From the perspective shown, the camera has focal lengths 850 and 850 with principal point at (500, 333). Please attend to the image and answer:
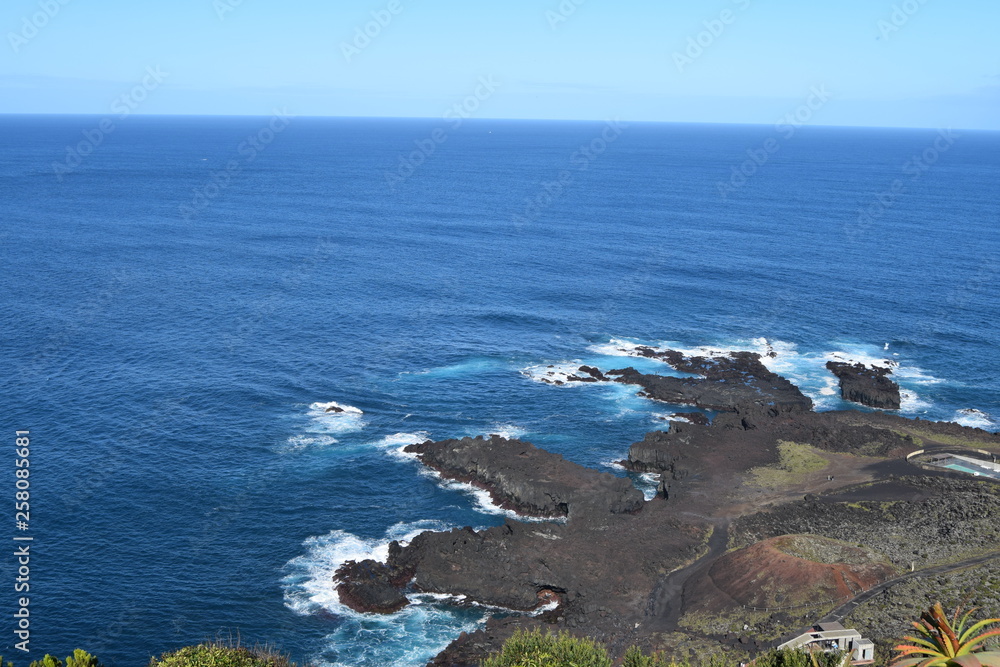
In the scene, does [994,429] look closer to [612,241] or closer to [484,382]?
[484,382]

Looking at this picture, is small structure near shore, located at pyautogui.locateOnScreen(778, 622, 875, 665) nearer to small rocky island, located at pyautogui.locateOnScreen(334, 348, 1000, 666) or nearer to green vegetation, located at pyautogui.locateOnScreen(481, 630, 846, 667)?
small rocky island, located at pyautogui.locateOnScreen(334, 348, 1000, 666)

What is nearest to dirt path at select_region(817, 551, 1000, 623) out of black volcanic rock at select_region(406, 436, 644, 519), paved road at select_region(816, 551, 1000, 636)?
paved road at select_region(816, 551, 1000, 636)

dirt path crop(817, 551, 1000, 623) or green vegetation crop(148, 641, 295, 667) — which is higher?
dirt path crop(817, 551, 1000, 623)

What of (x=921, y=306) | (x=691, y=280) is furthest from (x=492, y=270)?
(x=921, y=306)

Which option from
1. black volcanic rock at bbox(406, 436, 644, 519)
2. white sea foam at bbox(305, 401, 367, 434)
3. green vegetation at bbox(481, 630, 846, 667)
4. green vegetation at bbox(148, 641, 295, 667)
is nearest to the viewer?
green vegetation at bbox(148, 641, 295, 667)

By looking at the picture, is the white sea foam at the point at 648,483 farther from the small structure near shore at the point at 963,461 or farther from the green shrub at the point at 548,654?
the green shrub at the point at 548,654

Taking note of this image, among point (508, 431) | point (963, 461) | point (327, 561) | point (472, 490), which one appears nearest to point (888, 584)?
point (963, 461)

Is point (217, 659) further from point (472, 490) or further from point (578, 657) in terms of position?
point (472, 490)
